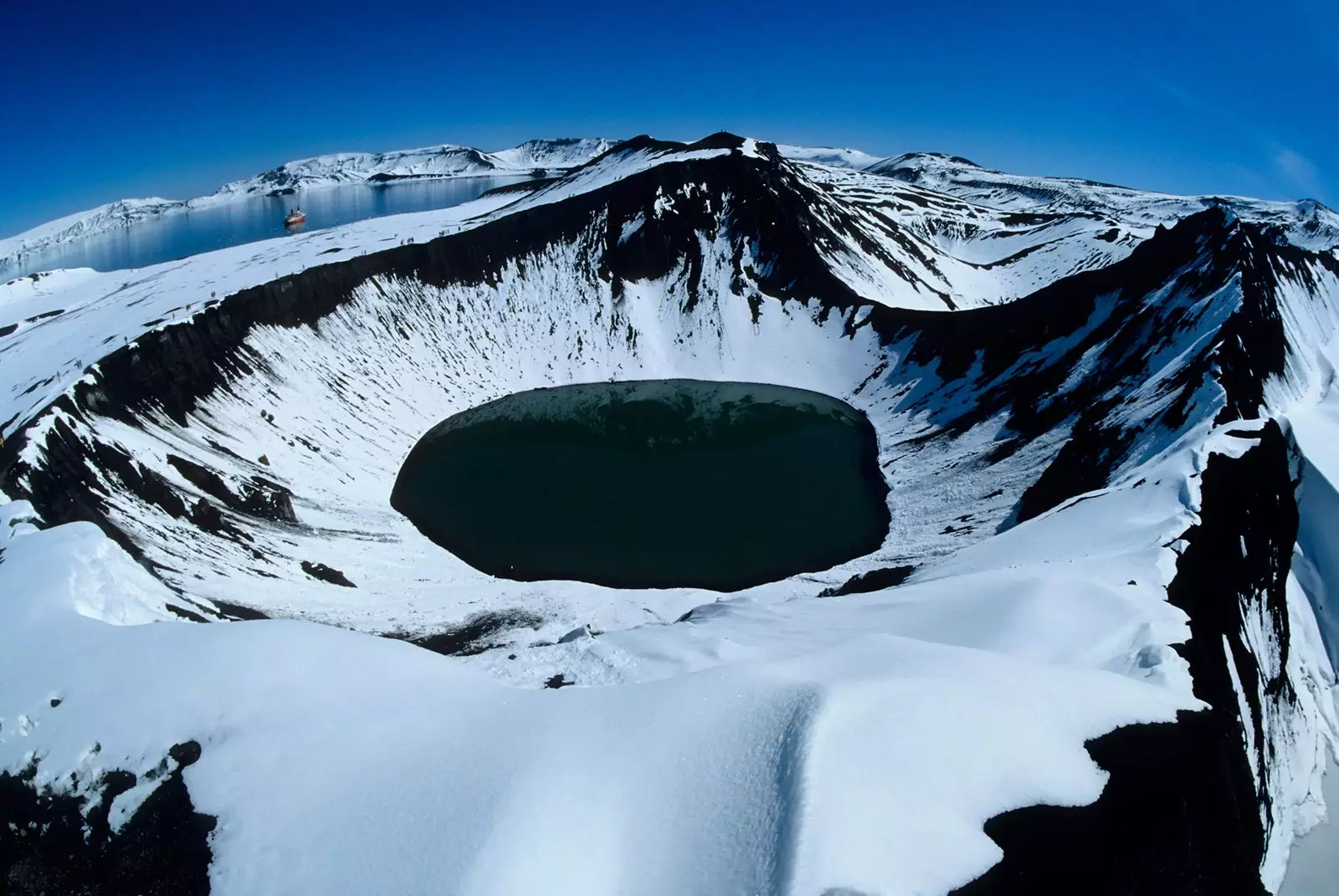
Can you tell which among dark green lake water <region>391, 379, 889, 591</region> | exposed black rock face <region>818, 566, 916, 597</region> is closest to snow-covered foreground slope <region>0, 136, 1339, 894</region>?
exposed black rock face <region>818, 566, 916, 597</region>

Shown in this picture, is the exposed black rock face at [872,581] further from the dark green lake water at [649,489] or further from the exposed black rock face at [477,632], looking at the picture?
the exposed black rock face at [477,632]

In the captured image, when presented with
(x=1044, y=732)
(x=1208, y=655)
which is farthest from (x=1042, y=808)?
(x=1208, y=655)

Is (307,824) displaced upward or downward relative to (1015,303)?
downward

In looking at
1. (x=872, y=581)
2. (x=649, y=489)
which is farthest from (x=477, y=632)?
(x=649, y=489)

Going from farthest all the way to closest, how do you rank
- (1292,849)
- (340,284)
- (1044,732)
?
1. (340,284)
2. (1292,849)
3. (1044,732)

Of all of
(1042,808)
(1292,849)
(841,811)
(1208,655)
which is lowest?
(1292,849)

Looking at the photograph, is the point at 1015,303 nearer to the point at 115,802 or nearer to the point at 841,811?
the point at 841,811

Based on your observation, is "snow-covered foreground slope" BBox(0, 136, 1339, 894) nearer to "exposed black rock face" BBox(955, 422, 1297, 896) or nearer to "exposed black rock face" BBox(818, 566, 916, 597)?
"exposed black rock face" BBox(955, 422, 1297, 896)
